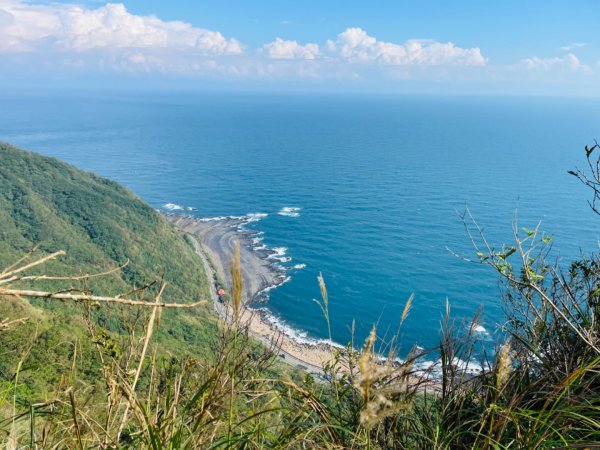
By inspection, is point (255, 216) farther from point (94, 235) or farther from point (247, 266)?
point (94, 235)

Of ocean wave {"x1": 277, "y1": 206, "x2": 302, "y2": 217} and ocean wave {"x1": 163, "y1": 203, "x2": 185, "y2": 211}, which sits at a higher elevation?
ocean wave {"x1": 277, "y1": 206, "x2": 302, "y2": 217}

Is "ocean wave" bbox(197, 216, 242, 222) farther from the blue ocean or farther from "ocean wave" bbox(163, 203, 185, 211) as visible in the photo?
"ocean wave" bbox(163, 203, 185, 211)

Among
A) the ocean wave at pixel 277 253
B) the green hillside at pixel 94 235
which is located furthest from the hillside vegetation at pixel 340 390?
the ocean wave at pixel 277 253

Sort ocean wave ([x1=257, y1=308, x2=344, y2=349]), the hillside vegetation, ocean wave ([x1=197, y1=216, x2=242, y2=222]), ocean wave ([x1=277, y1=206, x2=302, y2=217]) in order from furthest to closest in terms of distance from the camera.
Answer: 1. ocean wave ([x1=277, y1=206, x2=302, y2=217])
2. ocean wave ([x1=197, y1=216, x2=242, y2=222])
3. ocean wave ([x1=257, y1=308, x2=344, y2=349])
4. the hillside vegetation

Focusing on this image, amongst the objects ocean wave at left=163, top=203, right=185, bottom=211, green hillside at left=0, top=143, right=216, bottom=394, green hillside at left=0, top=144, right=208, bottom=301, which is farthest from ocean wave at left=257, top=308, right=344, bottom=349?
ocean wave at left=163, top=203, right=185, bottom=211

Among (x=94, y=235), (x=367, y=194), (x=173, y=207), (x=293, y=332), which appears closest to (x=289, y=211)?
(x=367, y=194)

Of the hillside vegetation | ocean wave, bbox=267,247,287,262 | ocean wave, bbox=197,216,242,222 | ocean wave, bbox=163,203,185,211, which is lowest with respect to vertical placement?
ocean wave, bbox=267,247,287,262

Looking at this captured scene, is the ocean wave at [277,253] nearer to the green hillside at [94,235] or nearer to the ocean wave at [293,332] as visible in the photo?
the green hillside at [94,235]
